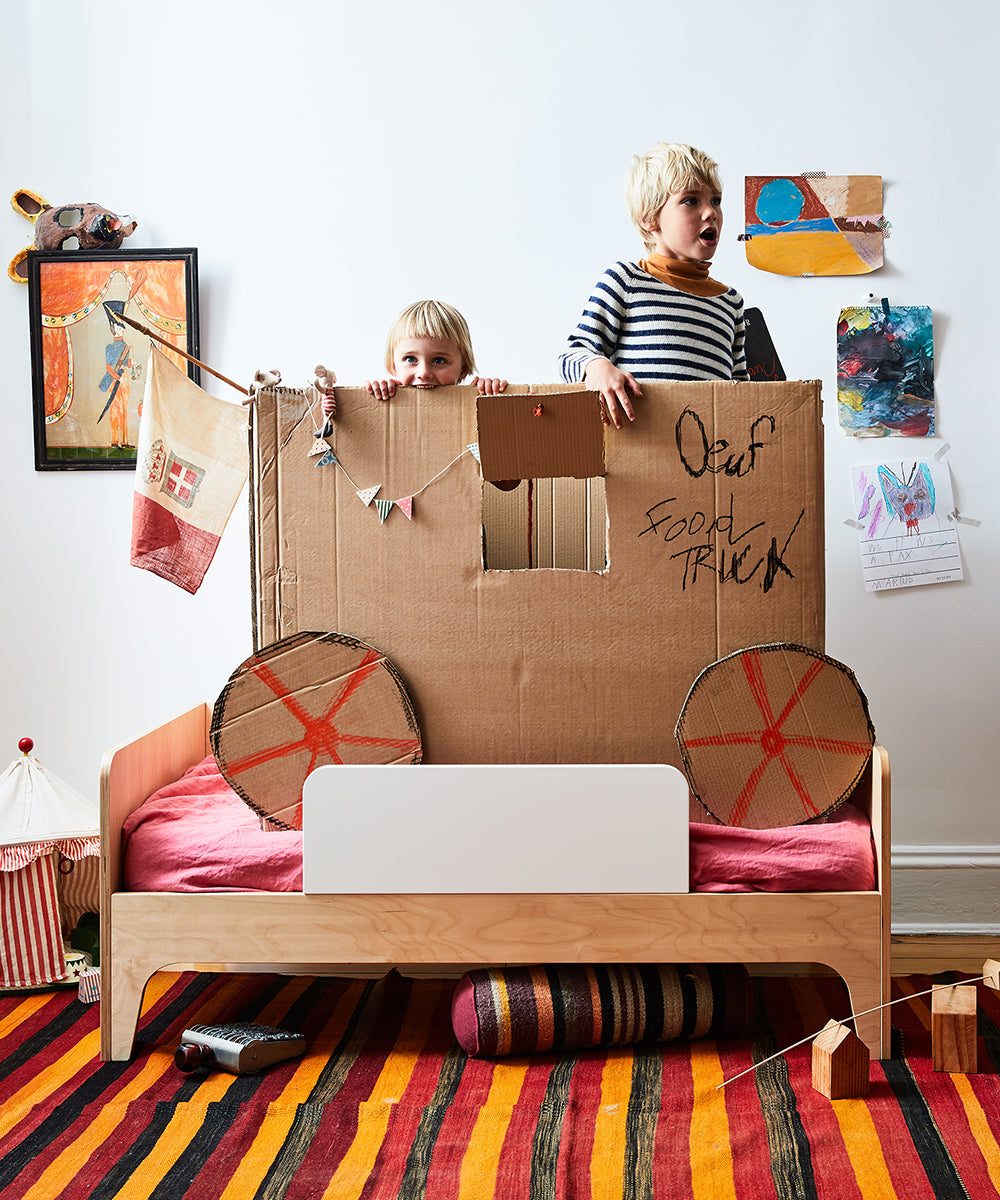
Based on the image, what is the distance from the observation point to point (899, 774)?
5.95 feet

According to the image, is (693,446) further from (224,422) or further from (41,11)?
(41,11)

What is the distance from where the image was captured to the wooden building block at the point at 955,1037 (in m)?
1.18

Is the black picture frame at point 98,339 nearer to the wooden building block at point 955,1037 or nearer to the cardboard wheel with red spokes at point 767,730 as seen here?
the cardboard wheel with red spokes at point 767,730

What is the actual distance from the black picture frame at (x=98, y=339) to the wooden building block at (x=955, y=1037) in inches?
58.5

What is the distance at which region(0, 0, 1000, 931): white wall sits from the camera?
177cm

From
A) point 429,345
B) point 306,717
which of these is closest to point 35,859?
point 306,717

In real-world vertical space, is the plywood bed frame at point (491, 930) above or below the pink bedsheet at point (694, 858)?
below

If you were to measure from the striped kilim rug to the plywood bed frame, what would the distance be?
80 millimetres

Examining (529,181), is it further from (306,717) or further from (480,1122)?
(480,1122)

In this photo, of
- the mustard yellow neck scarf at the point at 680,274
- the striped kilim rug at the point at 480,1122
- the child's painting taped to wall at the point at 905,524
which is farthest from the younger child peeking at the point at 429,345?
the striped kilim rug at the point at 480,1122

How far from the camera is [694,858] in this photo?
1209 millimetres

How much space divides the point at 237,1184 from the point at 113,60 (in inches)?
69.9

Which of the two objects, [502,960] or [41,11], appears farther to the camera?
[41,11]

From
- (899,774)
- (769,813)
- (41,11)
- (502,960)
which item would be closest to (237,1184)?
(502,960)
